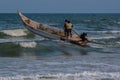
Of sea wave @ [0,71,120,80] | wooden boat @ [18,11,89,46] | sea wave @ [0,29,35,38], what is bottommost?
sea wave @ [0,29,35,38]

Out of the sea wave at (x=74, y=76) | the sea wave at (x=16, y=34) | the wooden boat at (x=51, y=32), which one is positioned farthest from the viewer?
the sea wave at (x=16, y=34)

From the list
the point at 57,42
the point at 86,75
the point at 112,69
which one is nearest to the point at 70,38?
the point at 57,42

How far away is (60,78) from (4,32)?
87.8 ft

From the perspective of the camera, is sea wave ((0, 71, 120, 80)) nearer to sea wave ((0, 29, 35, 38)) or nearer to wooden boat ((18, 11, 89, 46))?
wooden boat ((18, 11, 89, 46))

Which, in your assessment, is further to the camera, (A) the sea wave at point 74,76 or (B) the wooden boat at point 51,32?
(B) the wooden boat at point 51,32

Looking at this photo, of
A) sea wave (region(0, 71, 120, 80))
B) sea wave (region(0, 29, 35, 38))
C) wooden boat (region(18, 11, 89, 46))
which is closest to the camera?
sea wave (region(0, 71, 120, 80))

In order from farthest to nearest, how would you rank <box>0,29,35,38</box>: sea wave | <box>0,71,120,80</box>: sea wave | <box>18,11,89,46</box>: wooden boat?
<box>0,29,35,38</box>: sea wave
<box>18,11,89,46</box>: wooden boat
<box>0,71,120,80</box>: sea wave

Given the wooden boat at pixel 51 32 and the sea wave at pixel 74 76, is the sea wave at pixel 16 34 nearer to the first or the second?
the wooden boat at pixel 51 32

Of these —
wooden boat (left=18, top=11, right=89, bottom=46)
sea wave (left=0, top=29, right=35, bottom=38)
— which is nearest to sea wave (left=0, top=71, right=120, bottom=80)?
wooden boat (left=18, top=11, right=89, bottom=46)

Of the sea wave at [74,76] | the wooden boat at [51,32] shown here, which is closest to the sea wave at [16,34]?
the wooden boat at [51,32]

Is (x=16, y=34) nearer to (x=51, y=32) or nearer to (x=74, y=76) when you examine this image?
(x=51, y=32)

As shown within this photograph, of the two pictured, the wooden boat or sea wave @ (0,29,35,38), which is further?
sea wave @ (0,29,35,38)

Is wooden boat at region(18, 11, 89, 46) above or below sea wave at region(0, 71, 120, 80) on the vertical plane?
below

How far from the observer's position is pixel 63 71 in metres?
15.9
